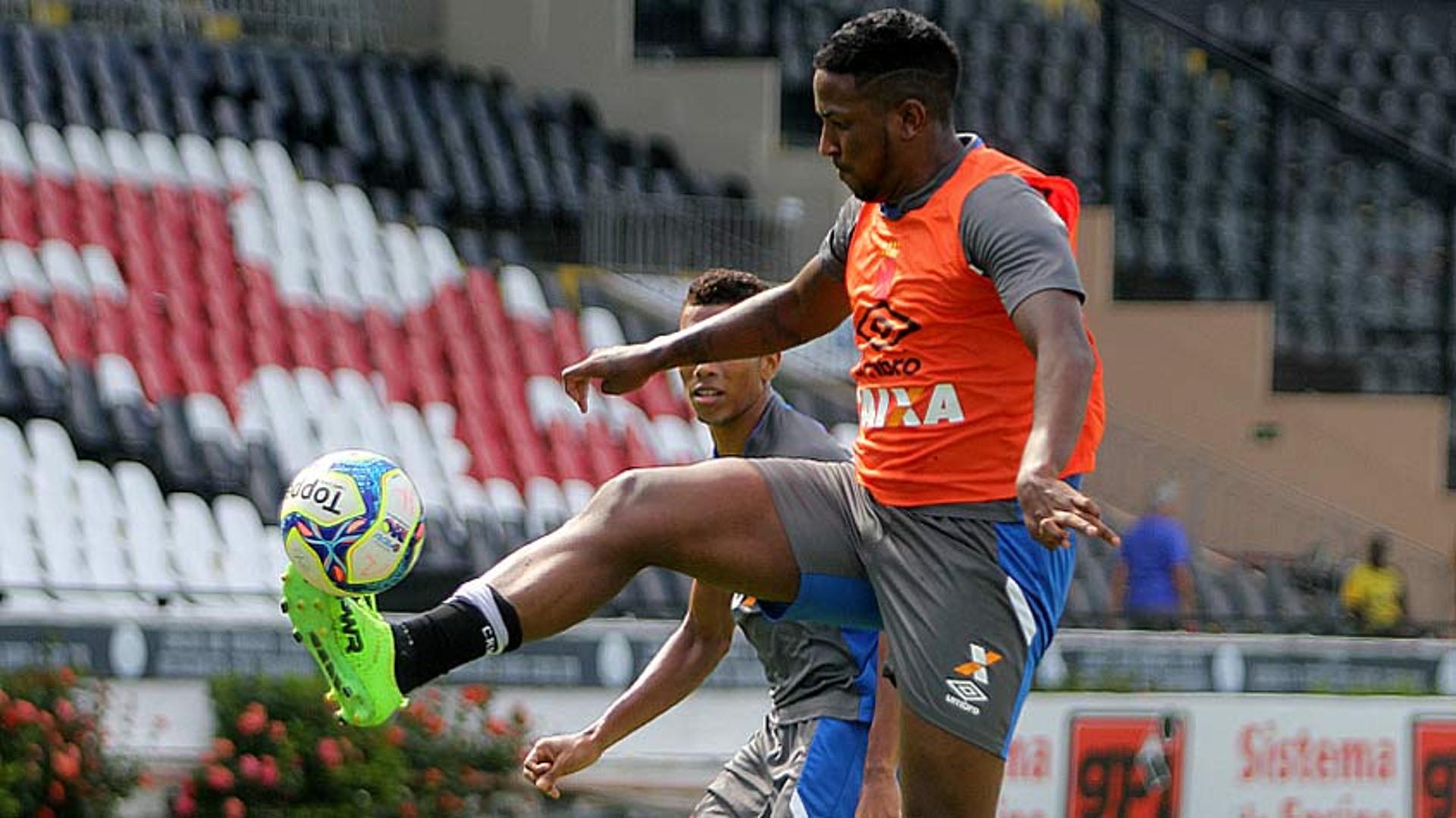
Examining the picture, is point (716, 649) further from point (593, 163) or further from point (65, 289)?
point (593, 163)

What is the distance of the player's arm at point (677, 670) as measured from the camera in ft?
21.5

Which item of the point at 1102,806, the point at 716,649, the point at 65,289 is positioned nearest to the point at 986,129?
the point at 65,289

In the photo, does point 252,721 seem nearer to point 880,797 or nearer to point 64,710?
point 64,710

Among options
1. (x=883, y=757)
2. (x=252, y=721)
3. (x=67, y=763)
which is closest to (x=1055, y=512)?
(x=883, y=757)

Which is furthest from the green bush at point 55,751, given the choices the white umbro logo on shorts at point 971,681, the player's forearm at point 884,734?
the white umbro logo on shorts at point 971,681

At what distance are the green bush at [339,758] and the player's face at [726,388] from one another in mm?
3666

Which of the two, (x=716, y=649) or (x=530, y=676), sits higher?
(x=716, y=649)

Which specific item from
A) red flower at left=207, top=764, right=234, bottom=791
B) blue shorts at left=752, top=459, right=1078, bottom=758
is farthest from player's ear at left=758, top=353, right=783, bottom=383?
red flower at left=207, top=764, right=234, bottom=791

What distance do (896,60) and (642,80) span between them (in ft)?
42.1

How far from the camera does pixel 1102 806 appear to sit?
10.5m

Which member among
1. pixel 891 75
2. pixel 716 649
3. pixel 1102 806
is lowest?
pixel 1102 806

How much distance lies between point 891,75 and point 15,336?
902 cm

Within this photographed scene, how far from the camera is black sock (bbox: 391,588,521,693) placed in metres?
5.32

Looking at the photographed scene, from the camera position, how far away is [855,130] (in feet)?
18.5
